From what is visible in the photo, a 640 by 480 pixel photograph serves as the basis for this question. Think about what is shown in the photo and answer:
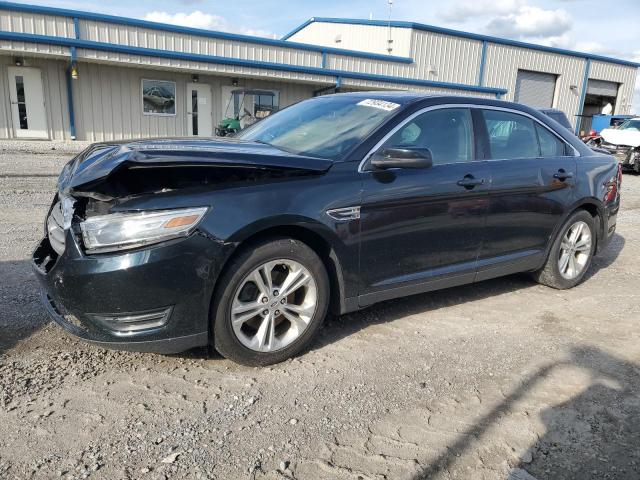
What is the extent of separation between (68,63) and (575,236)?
1729 centimetres

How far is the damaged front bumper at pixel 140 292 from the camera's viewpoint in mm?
2758

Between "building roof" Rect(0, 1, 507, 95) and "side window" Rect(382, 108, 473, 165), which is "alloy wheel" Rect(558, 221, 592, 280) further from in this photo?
"building roof" Rect(0, 1, 507, 95)

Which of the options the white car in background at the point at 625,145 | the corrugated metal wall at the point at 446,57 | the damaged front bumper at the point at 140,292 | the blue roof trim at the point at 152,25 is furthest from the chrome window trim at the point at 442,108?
the corrugated metal wall at the point at 446,57

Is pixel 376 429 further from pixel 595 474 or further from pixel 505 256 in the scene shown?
pixel 505 256

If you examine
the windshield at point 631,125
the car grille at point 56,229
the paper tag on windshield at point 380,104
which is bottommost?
the car grille at point 56,229

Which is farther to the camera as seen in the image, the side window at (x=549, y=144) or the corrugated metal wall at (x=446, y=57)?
the corrugated metal wall at (x=446, y=57)

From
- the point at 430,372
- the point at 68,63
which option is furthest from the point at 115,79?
the point at 430,372

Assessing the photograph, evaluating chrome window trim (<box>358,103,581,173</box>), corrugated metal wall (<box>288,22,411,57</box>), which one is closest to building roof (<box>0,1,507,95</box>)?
corrugated metal wall (<box>288,22,411,57</box>)

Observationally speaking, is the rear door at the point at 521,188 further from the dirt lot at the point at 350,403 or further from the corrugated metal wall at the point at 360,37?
the corrugated metal wall at the point at 360,37

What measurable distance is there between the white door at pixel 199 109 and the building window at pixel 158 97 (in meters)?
0.64

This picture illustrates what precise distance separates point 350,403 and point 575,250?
3287 mm

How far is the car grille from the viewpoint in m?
3.00

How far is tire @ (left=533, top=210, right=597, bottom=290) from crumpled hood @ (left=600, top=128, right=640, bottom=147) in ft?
46.0

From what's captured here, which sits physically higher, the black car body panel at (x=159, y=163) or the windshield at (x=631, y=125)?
the windshield at (x=631, y=125)
